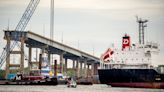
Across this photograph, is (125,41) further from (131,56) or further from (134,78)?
(134,78)

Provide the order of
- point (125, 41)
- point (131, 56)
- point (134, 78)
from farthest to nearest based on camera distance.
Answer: point (125, 41) < point (131, 56) < point (134, 78)

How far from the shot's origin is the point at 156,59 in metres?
134

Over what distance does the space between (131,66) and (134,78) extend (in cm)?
445

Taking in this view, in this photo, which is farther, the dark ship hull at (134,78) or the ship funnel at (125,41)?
the ship funnel at (125,41)

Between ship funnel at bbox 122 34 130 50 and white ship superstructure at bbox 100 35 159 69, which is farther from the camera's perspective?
ship funnel at bbox 122 34 130 50

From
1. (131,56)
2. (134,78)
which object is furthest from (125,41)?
(134,78)

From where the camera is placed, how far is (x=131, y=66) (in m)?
134

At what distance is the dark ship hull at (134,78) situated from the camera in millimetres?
126688

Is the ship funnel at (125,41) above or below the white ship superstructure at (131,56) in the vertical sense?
above

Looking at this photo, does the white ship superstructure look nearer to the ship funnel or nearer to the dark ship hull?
the ship funnel

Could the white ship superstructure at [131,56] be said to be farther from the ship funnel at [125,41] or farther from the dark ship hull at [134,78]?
the dark ship hull at [134,78]

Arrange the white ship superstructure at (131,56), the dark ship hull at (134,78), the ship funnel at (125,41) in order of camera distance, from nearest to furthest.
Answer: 1. the dark ship hull at (134,78)
2. the white ship superstructure at (131,56)
3. the ship funnel at (125,41)

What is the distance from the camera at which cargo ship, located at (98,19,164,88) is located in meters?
128

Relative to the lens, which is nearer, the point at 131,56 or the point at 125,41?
the point at 131,56
